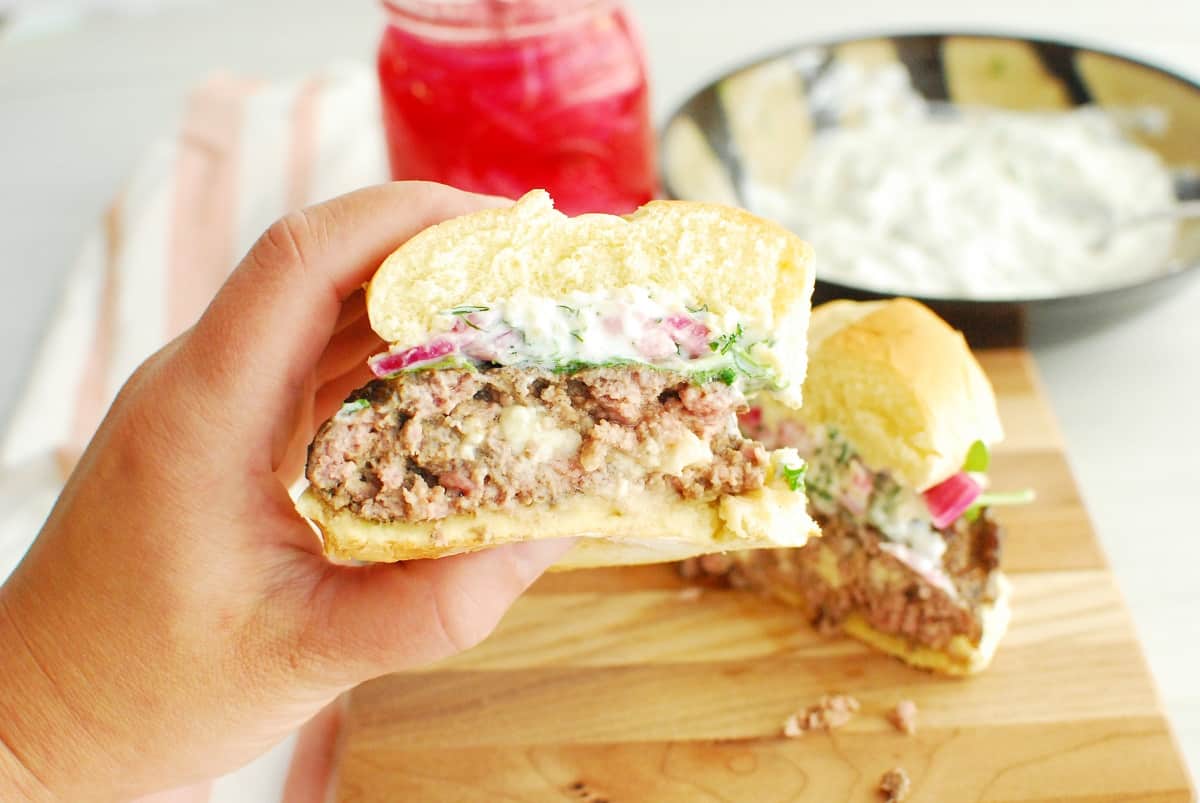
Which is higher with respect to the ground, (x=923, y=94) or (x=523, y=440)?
(x=523, y=440)

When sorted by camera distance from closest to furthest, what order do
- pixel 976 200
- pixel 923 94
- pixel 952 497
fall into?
pixel 952 497
pixel 976 200
pixel 923 94

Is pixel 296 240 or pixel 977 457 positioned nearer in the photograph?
pixel 296 240

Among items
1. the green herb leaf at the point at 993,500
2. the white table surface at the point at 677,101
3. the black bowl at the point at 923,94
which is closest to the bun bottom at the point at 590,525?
the green herb leaf at the point at 993,500

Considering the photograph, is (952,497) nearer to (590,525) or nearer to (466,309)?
(590,525)

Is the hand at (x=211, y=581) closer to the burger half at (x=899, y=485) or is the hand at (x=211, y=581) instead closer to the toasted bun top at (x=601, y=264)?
the toasted bun top at (x=601, y=264)

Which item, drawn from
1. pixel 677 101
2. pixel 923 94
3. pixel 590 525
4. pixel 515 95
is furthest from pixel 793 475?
pixel 677 101

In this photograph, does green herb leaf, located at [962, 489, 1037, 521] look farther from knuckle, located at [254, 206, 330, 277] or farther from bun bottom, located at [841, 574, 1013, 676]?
knuckle, located at [254, 206, 330, 277]
